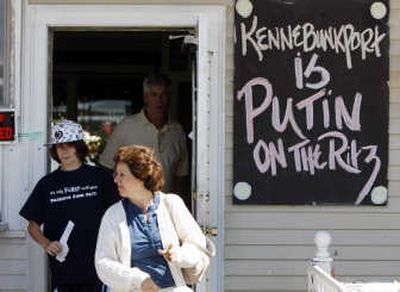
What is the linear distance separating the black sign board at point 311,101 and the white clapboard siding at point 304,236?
6 cm

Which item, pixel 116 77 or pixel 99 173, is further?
pixel 116 77

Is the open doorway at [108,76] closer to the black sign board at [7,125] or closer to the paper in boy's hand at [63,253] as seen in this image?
the black sign board at [7,125]

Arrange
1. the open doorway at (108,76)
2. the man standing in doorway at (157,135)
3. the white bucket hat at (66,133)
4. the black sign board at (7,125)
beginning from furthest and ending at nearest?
the open doorway at (108,76) < the man standing in doorway at (157,135) < the black sign board at (7,125) < the white bucket hat at (66,133)

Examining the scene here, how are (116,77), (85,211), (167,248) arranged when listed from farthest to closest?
(116,77) < (85,211) < (167,248)

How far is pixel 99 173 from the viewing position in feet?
15.6

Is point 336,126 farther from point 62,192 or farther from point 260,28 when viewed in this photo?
point 62,192

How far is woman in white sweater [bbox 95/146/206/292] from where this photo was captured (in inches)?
141

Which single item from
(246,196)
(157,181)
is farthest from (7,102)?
(157,181)

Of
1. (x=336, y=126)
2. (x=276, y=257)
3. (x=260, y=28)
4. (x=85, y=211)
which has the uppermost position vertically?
(x=260, y=28)

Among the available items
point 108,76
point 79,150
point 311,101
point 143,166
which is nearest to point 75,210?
point 79,150

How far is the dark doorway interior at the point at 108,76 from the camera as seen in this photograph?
855cm

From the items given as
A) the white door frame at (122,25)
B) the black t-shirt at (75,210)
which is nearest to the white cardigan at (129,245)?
the black t-shirt at (75,210)

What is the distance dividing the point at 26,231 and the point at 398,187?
2330 millimetres

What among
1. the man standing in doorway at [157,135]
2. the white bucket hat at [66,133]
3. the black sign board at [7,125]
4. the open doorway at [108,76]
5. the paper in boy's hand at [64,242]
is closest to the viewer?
the paper in boy's hand at [64,242]
